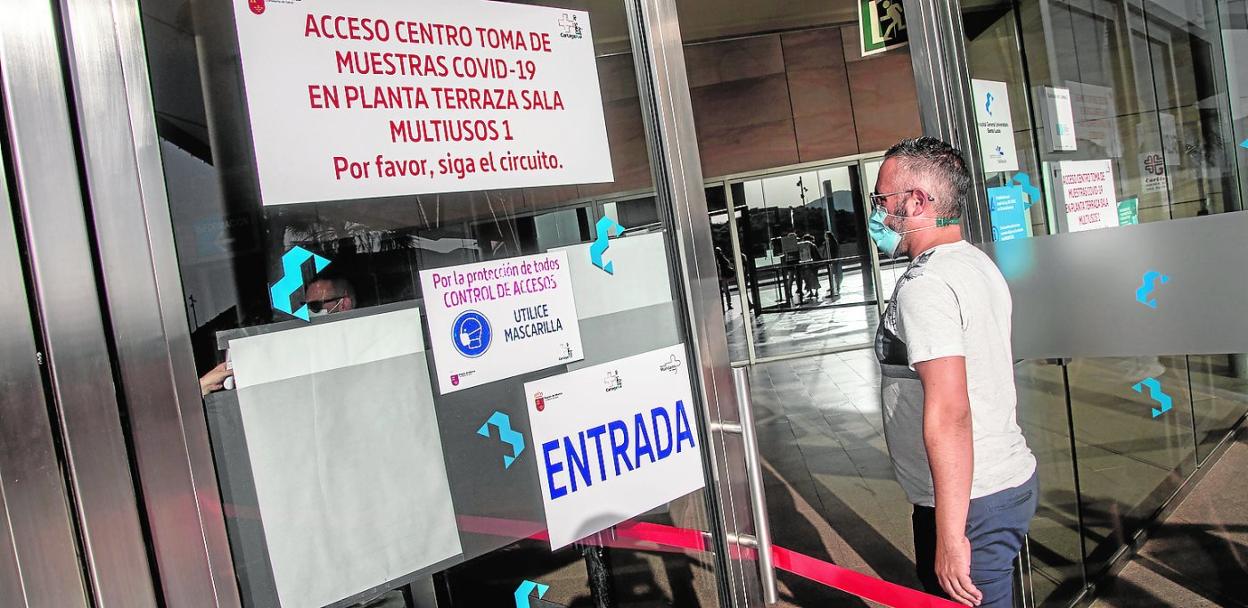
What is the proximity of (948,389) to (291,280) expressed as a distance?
4.40ft

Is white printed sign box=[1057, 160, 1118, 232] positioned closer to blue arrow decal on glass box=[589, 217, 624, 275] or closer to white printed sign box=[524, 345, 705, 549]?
white printed sign box=[524, 345, 705, 549]

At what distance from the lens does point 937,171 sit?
203 cm

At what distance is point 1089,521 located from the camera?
3.21 meters

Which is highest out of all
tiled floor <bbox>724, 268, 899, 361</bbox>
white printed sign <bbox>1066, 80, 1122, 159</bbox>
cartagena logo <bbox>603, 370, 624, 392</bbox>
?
white printed sign <bbox>1066, 80, 1122, 159</bbox>

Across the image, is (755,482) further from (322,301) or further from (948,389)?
(322,301)

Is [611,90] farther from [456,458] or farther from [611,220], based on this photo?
[456,458]

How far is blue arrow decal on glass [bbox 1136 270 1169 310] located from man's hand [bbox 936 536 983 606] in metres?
1.03

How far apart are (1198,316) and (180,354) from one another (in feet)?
8.26

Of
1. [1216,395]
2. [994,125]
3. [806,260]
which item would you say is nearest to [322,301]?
[994,125]

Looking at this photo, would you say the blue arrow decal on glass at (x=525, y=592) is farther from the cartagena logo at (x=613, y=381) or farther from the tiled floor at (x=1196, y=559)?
the tiled floor at (x=1196, y=559)

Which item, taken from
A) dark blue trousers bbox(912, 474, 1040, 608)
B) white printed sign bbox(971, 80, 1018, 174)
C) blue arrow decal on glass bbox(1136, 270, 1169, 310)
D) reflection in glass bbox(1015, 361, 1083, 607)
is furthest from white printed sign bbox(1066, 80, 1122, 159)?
dark blue trousers bbox(912, 474, 1040, 608)

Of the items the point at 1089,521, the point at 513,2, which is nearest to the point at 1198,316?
the point at 1089,521

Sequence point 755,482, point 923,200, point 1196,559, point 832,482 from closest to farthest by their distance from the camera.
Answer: point 755,482 → point 923,200 → point 1196,559 → point 832,482

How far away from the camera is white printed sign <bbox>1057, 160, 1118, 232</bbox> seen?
103 inches
